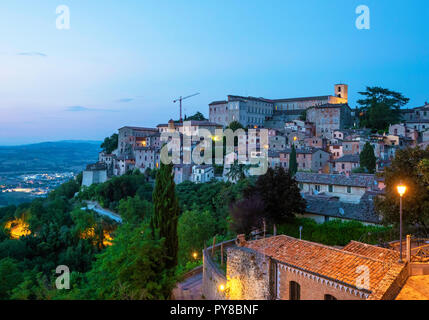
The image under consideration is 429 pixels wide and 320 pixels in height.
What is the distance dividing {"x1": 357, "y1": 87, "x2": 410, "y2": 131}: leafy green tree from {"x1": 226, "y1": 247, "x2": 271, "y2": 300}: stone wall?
52.1 metres

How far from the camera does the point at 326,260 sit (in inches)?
418

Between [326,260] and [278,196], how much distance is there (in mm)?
10592

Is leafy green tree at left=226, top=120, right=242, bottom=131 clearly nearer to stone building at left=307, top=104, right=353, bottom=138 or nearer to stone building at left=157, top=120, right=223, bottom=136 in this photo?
stone building at left=157, top=120, right=223, bottom=136

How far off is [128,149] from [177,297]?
5921cm

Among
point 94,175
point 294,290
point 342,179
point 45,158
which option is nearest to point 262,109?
point 94,175

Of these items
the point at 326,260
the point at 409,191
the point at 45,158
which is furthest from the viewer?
the point at 45,158

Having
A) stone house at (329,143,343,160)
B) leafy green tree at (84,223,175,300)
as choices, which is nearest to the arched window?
leafy green tree at (84,223,175,300)

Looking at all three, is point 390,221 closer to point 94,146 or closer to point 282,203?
point 282,203

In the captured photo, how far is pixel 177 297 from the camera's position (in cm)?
1514

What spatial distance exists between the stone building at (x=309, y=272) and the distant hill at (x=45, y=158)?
70.7 metres

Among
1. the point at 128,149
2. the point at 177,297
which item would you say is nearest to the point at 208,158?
the point at 128,149

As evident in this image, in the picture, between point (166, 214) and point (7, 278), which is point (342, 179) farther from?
point (7, 278)

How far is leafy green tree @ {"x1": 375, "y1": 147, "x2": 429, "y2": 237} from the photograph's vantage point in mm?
13906

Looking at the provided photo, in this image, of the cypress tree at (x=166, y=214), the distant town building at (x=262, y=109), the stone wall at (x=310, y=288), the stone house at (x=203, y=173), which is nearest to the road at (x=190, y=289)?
the cypress tree at (x=166, y=214)
